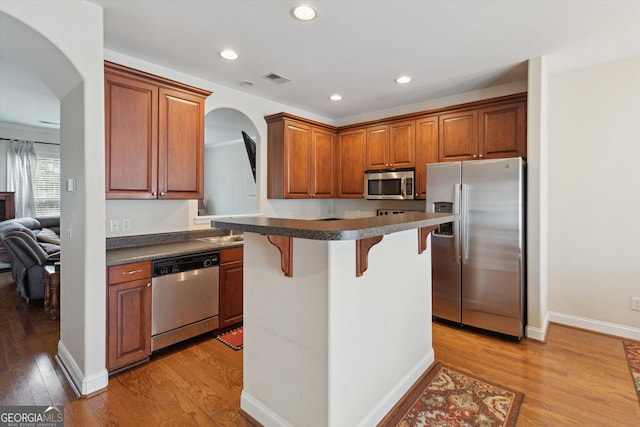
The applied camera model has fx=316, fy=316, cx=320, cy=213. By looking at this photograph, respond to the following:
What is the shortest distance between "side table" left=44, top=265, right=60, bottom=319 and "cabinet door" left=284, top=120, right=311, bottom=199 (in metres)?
2.85

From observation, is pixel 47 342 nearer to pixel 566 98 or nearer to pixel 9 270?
pixel 9 270

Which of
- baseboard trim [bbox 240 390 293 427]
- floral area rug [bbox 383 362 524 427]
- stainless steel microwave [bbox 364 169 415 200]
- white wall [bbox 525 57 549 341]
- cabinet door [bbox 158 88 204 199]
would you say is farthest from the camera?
stainless steel microwave [bbox 364 169 415 200]

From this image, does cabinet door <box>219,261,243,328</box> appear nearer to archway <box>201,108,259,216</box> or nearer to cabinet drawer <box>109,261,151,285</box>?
cabinet drawer <box>109,261,151,285</box>

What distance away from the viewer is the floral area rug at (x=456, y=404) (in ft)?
6.36

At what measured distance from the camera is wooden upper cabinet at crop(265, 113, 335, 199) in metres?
4.16

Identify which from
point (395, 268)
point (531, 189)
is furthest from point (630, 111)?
point (395, 268)

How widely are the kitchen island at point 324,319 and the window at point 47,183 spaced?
6673 mm

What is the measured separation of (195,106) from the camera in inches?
124

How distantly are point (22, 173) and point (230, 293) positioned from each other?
5.63 m

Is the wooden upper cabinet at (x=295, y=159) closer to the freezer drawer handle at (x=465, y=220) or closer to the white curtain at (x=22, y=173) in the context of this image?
the freezer drawer handle at (x=465, y=220)

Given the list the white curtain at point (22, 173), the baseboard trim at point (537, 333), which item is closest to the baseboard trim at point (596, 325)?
the baseboard trim at point (537, 333)

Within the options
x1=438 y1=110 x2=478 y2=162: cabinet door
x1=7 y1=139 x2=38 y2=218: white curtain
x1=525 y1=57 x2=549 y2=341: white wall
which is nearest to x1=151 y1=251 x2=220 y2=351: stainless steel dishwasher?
x1=438 y1=110 x2=478 y2=162: cabinet door

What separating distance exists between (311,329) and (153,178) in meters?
2.10

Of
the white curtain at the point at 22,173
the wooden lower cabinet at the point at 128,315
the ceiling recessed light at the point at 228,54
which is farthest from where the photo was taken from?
the white curtain at the point at 22,173
